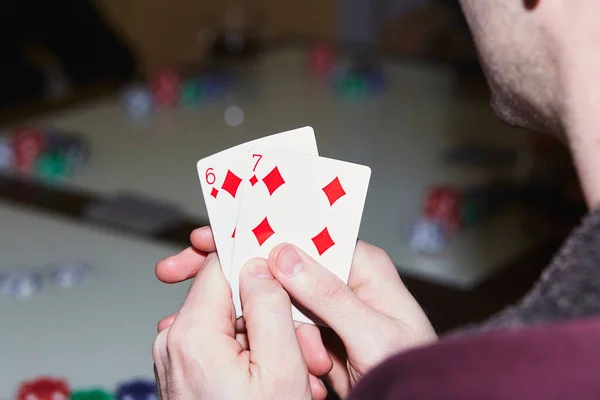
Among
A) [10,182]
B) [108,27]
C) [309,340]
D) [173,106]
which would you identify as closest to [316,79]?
[173,106]

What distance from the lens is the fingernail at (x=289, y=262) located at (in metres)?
1.00

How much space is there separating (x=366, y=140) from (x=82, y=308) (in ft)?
3.63

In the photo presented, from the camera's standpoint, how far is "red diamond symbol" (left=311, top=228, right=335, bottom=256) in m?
1.05

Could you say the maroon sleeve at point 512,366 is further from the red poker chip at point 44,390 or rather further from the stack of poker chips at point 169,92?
the stack of poker chips at point 169,92

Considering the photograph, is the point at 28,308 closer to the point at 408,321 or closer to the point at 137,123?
the point at 408,321

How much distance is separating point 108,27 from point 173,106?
1.56 metres

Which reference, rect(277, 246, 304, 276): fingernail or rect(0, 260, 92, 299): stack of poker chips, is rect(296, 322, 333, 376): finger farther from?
rect(0, 260, 92, 299): stack of poker chips

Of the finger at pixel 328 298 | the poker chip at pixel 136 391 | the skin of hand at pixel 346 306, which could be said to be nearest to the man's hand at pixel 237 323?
the skin of hand at pixel 346 306

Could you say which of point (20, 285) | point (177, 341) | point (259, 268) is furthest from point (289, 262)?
point (20, 285)

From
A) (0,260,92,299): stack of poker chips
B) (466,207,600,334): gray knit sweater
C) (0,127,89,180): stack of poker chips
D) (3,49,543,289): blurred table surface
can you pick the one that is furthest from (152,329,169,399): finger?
(0,127,89,180): stack of poker chips

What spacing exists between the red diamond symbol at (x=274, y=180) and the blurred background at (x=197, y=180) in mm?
431

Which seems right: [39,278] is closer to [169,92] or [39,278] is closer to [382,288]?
[382,288]

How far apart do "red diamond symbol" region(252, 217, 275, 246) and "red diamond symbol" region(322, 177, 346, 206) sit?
0.26 feet

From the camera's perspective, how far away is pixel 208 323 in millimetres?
993
